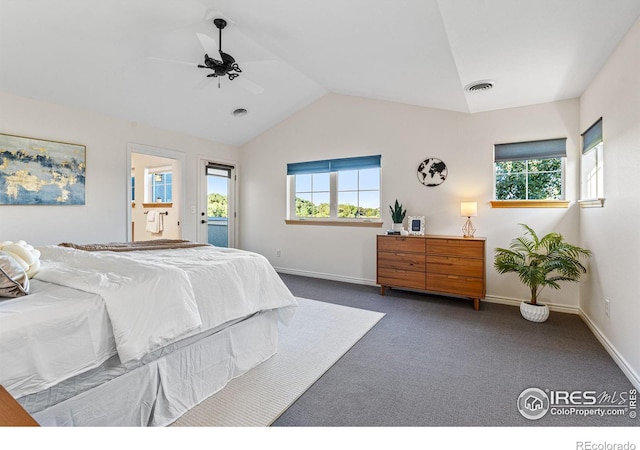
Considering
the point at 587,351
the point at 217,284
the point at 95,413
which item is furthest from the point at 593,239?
the point at 95,413

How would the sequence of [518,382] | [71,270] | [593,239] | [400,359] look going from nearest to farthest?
[71,270] < [518,382] < [400,359] < [593,239]

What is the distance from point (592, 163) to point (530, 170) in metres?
0.62

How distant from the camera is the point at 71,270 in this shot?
1725 millimetres

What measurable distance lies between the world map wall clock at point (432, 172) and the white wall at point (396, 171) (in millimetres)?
66

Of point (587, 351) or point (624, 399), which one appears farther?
point (587, 351)

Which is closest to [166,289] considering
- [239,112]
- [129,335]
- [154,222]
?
[129,335]

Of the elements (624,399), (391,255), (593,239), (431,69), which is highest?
(431,69)

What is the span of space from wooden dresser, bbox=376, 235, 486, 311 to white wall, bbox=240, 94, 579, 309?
0.48m

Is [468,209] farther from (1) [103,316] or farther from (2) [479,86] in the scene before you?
(1) [103,316]

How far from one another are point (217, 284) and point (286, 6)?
2.25 m

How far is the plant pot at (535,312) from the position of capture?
121 inches

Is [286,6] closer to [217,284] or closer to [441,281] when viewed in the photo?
[217,284]

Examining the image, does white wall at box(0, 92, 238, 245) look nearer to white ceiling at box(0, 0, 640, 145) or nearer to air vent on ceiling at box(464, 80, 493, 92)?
white ceiling at box(0, 0, 640, 145)

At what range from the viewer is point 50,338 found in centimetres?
122
